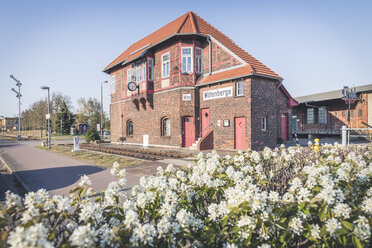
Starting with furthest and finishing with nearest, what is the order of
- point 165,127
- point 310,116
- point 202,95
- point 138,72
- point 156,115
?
point 310,116
point 138,72
point 156,115
point 165,127
point 202,95

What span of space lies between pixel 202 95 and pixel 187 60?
325 centimetres

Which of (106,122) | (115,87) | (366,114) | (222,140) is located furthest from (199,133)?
(106,122)

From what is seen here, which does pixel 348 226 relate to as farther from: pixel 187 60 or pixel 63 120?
pixel 63 120

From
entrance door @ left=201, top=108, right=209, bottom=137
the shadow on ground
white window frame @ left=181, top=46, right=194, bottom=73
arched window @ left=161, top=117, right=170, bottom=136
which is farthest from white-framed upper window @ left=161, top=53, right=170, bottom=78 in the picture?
the shadow on ground

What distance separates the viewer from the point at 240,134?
46.5ft

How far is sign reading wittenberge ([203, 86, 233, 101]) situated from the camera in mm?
14663

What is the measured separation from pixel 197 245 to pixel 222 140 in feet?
43.7

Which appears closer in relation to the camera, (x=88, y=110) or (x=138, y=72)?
(x=138, y=72)

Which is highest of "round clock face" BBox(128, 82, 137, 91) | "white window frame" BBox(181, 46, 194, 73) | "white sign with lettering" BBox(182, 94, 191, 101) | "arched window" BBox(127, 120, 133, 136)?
"white window frame" BBox(181, 46, 194, 73)

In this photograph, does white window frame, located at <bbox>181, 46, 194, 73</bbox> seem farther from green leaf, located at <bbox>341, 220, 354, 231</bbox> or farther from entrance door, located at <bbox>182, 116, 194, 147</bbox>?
green leaf, located at <bbox>341, 220, 354, 231</bbox>

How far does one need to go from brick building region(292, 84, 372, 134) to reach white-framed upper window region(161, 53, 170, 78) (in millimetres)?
21242

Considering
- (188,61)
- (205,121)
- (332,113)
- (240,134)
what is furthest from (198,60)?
(332,113)

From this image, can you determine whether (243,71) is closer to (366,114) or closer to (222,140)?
(222,140)

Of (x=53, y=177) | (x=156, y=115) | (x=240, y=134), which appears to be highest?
(x=156, y=115)
